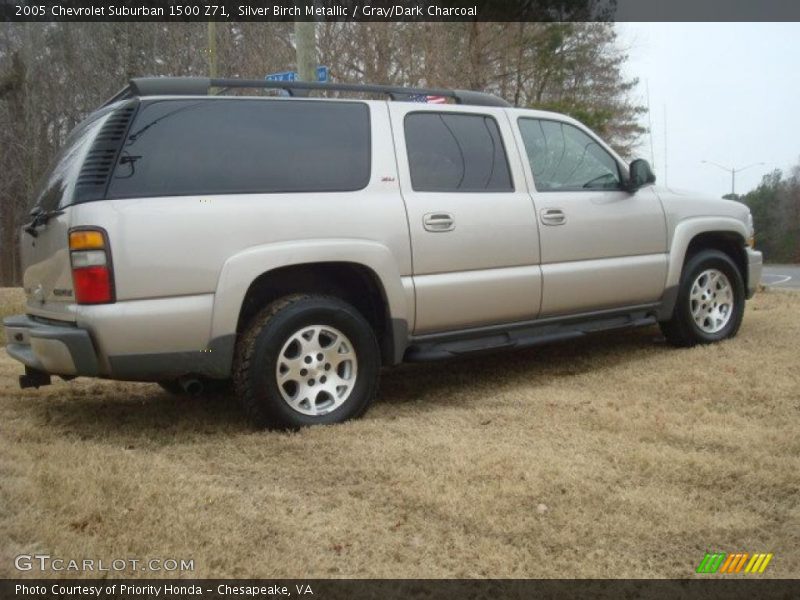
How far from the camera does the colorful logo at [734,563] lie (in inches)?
116

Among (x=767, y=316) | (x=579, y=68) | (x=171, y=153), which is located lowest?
(x=767, y=316)

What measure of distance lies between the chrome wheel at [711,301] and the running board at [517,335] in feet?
1.55

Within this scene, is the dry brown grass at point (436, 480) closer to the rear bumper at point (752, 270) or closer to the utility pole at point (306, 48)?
the rear bumper at point (752, 270)

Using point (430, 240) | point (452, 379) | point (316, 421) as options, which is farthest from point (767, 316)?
point (316, 421)

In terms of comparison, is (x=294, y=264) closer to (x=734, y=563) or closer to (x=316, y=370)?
(x=316, y=370)

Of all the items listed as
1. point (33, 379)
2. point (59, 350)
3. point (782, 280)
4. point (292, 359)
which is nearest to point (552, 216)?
point (292, 359)

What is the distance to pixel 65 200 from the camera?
4.22 m

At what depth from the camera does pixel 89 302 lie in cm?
404

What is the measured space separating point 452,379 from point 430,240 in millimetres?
1325

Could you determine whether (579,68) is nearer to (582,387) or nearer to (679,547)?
(582,387)

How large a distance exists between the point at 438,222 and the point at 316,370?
111 cm

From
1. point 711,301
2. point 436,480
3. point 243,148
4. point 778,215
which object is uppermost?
point 243,148

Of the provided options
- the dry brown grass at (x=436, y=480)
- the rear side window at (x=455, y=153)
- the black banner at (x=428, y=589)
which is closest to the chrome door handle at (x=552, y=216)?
the rear side window at (x=455, y=153)

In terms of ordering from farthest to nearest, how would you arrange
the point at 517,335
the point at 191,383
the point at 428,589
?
1. the point at 517,335
2. the point at 191,383
3. the point at 428,589
